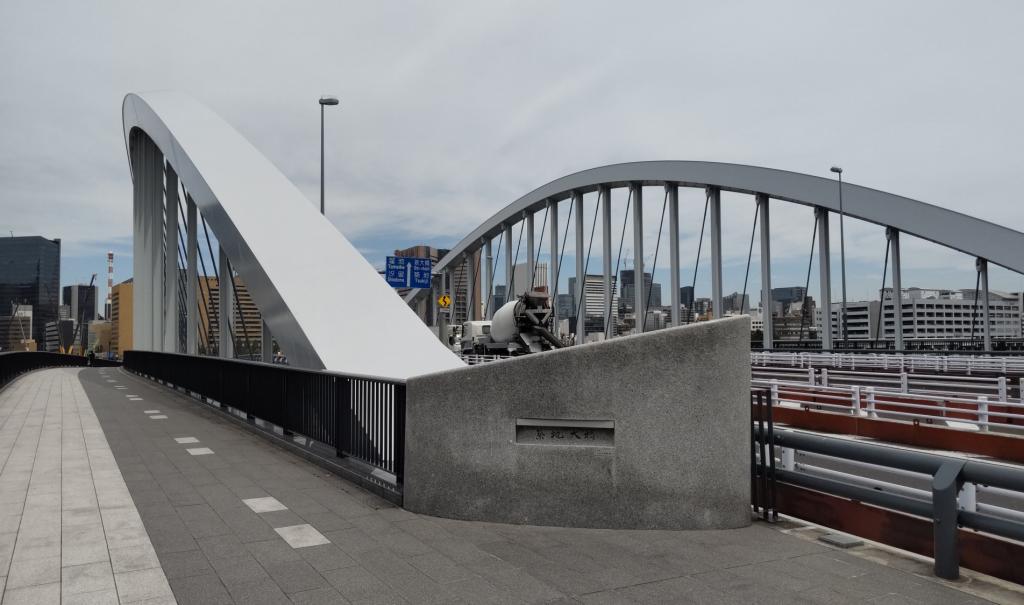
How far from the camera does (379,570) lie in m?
4.32

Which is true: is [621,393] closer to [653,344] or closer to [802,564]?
[653,344]

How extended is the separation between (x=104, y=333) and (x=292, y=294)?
468ft

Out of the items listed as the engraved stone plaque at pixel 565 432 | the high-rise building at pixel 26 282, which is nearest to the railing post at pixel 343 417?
the engraved stone plaque at pixel 565 432

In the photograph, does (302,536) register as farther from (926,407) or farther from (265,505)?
(926,407)

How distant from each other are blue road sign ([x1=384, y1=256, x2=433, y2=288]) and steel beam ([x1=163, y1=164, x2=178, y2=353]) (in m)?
10.4

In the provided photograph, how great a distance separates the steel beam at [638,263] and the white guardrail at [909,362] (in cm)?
1626

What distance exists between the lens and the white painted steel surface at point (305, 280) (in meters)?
10.7

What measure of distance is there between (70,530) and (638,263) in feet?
138

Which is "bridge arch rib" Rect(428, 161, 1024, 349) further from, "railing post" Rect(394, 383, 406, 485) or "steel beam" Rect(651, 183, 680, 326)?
"railing post" Rect(394, 383, 406, 485)

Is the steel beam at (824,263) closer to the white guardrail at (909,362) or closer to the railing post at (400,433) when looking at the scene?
the white guardrail at (909,362)

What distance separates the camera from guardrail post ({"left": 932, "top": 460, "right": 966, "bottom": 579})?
4.19 m

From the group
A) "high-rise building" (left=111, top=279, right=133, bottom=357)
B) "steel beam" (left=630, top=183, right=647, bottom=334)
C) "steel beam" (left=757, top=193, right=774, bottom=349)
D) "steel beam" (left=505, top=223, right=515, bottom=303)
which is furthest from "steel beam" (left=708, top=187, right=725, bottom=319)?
"high-rise building" (left=111, top=279, right=133, bottom=357)

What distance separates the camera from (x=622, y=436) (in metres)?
5.31

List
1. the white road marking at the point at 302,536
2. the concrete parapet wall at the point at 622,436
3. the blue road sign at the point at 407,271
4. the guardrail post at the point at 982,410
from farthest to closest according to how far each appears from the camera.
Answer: the blue road sign at the point at 407,271, the guardrail post at the point at 982,410, the concrete parapet wall at the point at 622,436, the white road marking at the point at 302,536
